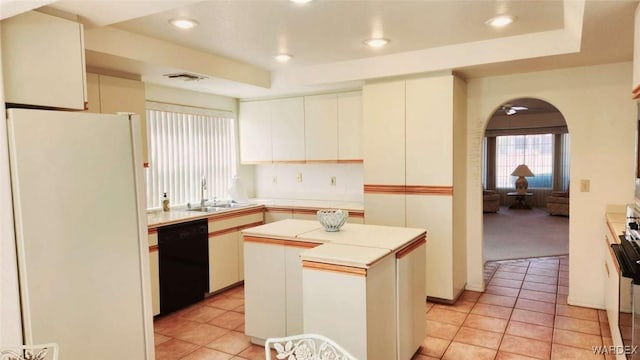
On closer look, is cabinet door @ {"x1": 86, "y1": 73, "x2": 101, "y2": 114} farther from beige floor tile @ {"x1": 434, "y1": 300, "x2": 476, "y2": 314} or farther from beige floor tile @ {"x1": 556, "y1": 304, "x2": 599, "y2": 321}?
beige floor tile @ {"x1": 556, "y1": 304, "x2": 599, "y2": 321}

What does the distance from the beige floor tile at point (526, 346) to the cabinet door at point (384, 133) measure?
5.16 feet

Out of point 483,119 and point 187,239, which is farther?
point 483,119

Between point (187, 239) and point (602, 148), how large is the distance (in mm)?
3745

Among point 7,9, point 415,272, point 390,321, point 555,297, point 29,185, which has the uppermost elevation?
point 7,9

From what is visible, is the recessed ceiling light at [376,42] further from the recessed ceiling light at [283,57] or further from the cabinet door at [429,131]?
the recessed ceiling light at [283,57]

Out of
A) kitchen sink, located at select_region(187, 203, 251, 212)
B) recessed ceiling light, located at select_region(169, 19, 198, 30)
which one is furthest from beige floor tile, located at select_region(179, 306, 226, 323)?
recessed ceiling light, located at select_region(169, 19, 198, 30)

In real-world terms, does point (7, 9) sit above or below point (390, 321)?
above

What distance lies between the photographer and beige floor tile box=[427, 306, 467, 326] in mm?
3439

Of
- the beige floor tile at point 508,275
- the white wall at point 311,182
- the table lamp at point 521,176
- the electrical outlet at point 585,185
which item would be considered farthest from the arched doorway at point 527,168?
the electrical outlet at point 585,185

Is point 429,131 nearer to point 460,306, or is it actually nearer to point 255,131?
point 460,306

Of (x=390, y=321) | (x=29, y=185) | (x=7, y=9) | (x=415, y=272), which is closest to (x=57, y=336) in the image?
(x=29, y=185)

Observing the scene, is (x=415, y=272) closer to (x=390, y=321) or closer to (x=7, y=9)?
(x=390, y=321)

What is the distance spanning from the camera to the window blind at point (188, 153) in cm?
425

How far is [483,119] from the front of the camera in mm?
4043
